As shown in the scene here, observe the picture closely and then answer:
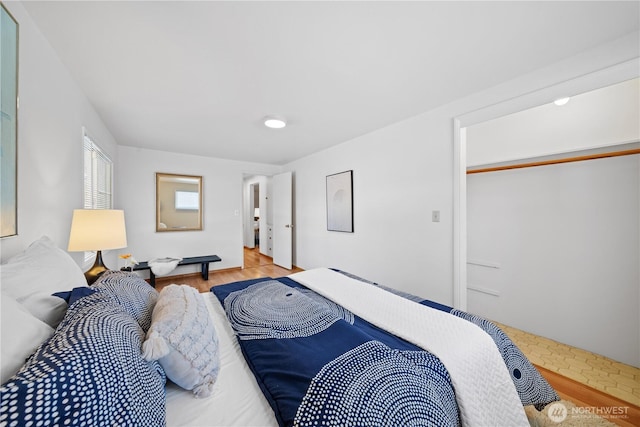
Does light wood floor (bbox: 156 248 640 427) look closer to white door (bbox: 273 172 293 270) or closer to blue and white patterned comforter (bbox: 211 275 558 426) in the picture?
blue and white patterned comforter (bbox: 211 275 558 426)

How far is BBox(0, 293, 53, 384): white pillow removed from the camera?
0.56 meters

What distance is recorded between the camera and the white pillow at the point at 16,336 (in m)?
0.56

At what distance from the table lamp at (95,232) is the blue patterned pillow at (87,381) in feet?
3.86

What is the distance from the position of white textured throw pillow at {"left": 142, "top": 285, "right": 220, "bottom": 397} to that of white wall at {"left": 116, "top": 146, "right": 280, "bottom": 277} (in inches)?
149

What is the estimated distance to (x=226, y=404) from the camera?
876mm

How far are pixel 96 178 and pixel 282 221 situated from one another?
3108 mm

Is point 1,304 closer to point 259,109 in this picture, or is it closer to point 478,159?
point 259,109

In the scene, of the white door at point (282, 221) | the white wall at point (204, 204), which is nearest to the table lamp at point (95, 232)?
the white wall at point (204, 204)

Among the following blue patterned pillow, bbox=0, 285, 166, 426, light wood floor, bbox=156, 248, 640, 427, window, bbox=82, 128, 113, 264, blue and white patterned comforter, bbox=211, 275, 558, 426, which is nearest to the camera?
Answer: blue patterned pillow, bbox=0, 285, 166, 426

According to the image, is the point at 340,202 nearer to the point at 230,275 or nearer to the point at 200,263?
the point at 230,275

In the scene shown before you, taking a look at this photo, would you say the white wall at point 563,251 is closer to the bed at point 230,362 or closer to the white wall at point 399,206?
the white wall at point 399,206

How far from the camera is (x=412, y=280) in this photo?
2770 mm

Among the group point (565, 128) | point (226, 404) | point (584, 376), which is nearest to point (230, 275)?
point (226, 404)

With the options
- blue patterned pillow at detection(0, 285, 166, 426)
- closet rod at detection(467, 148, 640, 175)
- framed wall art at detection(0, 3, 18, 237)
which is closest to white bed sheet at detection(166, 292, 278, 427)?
blue patterned pillow at detection(0, 285, 166, 426)
